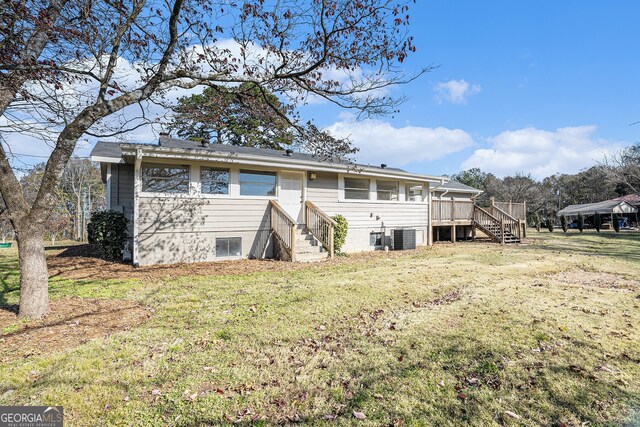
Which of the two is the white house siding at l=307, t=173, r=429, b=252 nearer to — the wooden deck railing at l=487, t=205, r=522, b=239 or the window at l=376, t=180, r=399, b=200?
the window at l=376, t=180, r=399, b=200

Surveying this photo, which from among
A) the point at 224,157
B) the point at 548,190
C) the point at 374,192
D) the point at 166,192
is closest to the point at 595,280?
the point at 374,192

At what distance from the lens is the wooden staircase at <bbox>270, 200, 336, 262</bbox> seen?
9953 millimetres

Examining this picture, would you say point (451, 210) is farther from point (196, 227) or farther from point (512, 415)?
point (512, 415)

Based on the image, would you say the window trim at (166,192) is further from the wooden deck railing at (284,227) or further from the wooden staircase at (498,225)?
the wooden staircase at (498,225)

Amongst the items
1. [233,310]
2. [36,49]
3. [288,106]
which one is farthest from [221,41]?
[233,310]

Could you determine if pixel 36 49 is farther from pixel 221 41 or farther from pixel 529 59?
pixel 529 59

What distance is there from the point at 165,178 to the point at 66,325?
591 cm

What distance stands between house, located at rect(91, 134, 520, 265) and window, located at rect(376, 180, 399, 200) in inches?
34.9

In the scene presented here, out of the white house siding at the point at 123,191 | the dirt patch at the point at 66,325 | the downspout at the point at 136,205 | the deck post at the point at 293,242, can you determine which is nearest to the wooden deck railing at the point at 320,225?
the deck post at the point at 293,242

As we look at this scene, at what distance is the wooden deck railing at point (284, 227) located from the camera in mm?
9727

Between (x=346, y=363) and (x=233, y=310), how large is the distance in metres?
2.38

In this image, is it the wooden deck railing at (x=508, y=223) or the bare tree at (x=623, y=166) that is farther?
the bare tree at (x=623, y=166)

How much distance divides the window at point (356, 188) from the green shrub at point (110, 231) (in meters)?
7.87

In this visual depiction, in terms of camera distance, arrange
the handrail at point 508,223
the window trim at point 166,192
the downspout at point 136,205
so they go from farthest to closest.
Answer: the handrail at point 508,223 → the window trim at point 166,192 → the downspout at point 136,205
